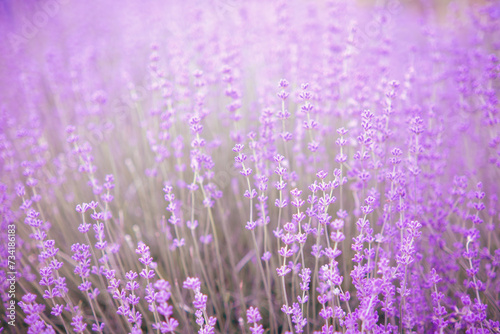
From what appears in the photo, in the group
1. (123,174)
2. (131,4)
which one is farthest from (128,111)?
(131,4)

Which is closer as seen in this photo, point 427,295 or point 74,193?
point 427,295

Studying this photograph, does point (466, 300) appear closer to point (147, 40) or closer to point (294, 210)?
point (294, 210)

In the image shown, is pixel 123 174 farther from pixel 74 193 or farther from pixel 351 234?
pixel 351 234

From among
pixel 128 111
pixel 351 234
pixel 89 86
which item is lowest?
pixel 351 234

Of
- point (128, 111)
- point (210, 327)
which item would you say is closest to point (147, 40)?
point (128, 111)

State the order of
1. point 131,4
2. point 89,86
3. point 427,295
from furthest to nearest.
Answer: point 131,4 < point 89,86 < point 427,295

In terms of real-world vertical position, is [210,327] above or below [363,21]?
below

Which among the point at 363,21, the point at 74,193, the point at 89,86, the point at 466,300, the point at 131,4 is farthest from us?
the point at 363,21
